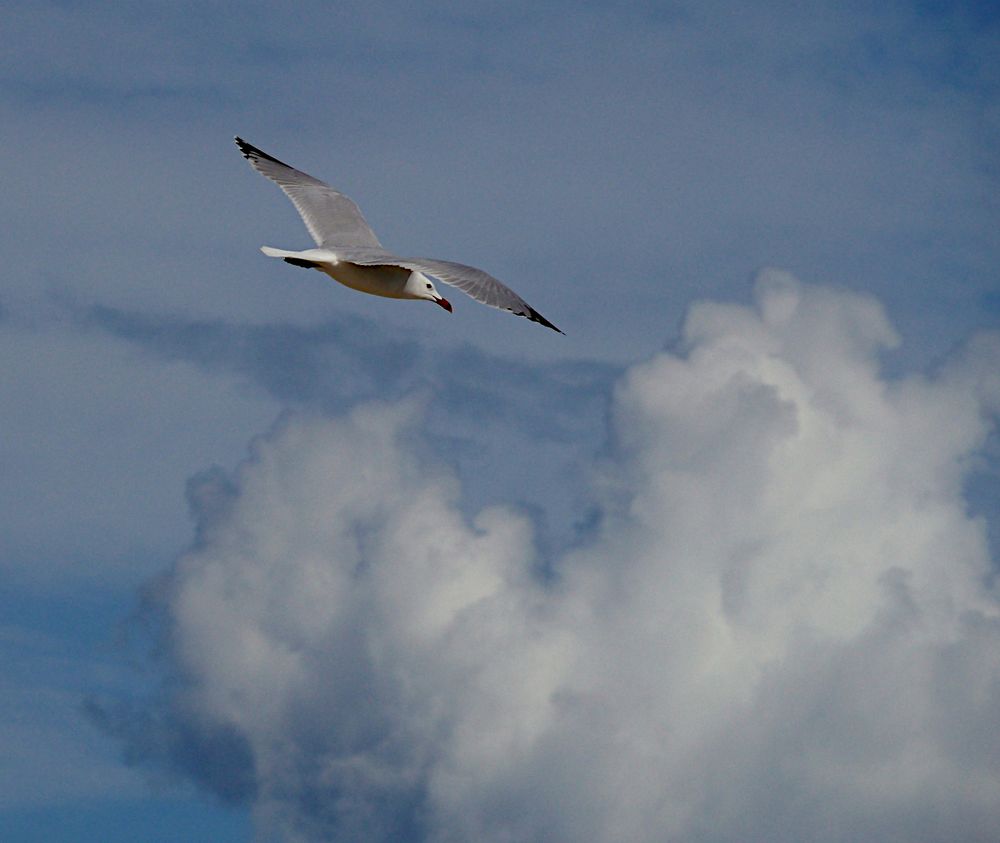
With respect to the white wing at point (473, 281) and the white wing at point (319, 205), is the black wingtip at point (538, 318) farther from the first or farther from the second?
the white wing at point (319, 205)

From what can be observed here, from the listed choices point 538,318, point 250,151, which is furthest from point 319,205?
point 538,318

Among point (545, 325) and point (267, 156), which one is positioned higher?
point (267, 156)

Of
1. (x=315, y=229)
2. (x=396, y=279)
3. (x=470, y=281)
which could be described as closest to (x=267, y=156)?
(x=315, y=229)

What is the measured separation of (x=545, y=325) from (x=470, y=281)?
254 cm

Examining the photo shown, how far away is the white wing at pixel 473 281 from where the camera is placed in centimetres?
A: 3369

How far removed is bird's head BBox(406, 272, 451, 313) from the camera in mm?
38938

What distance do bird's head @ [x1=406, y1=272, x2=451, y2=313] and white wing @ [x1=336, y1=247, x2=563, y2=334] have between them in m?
2.84

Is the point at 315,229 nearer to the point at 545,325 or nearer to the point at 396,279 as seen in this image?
the point at 396,279

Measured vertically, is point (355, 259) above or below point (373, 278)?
below

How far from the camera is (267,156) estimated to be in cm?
4444

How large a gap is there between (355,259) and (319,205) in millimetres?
6906

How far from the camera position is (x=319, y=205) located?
42938 millimetres

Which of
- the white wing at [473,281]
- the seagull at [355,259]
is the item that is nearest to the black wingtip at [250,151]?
the seagull at [355,259]

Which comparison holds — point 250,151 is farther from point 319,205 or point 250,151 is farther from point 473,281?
point 473,281
